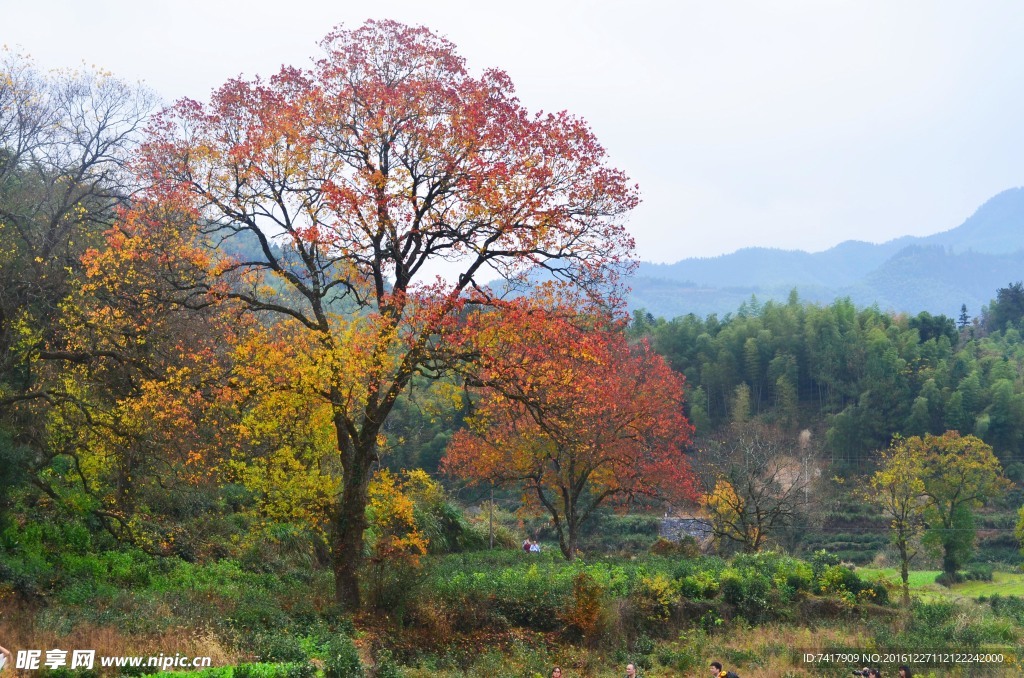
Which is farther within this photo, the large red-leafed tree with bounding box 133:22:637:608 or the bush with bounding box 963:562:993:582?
the bush with bounding box 963:562:993:582

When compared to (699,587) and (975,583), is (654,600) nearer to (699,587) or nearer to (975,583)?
(699,587)

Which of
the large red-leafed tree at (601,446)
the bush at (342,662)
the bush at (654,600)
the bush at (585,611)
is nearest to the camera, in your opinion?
the bush at (342,662)

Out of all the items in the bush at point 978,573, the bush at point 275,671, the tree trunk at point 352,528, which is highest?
the tree trunk at point 352,528

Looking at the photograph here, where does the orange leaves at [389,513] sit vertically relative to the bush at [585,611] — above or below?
above

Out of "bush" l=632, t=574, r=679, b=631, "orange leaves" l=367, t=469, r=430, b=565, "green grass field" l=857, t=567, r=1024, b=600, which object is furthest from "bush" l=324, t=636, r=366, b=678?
"green grass field" l=857, t=567, r=1024, b=600

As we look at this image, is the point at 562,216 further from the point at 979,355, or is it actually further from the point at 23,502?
the point at 979,355

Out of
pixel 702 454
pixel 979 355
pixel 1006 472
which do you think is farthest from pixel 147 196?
pixel 979 355

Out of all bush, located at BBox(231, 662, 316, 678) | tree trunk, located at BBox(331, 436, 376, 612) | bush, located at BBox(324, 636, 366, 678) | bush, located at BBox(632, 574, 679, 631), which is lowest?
bush, located at BBox(632, 574, 679, 631)

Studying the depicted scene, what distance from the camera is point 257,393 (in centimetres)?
1362

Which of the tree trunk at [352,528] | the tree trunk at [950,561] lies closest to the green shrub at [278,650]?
the tree trunk at [352,528]

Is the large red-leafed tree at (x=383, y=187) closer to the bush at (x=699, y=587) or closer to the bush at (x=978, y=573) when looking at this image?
the bush at (x=699, y=587)

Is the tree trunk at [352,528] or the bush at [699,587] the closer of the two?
→ the tree trunk at [352,528]

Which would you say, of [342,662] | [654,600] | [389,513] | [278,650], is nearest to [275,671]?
[342,662]

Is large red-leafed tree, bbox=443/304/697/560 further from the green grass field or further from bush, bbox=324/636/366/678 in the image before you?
the green grass field
